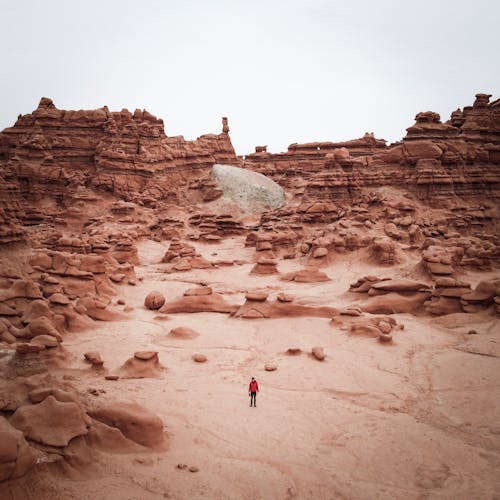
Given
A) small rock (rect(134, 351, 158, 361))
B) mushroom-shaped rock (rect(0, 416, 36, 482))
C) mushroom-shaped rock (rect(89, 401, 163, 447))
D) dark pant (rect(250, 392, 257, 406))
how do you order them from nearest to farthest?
mushroom-shaped rock (rect(0, 416, 36, 482)) → mushroom-shaped rock (rect(89, 401, 163, 447)) → dark pant (rect(250, 392, 257, 406)) → small rock (rect(134, 351, 158, 361))

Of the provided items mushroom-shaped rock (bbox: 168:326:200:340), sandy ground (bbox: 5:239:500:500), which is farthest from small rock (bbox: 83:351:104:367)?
mushroom-shaped rock (bbox: 168:326:200:340)

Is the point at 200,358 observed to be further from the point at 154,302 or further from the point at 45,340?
the point at 154,302

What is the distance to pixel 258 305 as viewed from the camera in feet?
45.9

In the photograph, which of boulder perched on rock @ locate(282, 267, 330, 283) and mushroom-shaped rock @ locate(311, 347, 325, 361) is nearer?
mushroom-shaped rock @ locate(311, 347, 325, 361)

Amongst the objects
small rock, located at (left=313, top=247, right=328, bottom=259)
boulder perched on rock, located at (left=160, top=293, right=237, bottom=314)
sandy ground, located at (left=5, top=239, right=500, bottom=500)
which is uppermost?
small rock, located at (left=313, top=247, right=328, bottom=259)

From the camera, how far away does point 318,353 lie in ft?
34.0

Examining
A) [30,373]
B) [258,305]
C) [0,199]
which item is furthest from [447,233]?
[30,373]

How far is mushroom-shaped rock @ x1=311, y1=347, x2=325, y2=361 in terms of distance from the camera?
10297mm

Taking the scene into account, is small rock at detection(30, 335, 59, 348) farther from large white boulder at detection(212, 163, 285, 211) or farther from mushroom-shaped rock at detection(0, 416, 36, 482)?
large white boulder at detection(212, 163, 285, 211)

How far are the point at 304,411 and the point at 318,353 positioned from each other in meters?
2.62

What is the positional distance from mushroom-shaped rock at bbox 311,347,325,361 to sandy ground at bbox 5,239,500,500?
0.14m

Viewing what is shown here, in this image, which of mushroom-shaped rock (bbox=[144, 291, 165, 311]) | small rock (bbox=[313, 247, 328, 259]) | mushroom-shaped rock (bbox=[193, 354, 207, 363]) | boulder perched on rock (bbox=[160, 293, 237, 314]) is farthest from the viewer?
small rock (bbox=[313, 247, 328, 259])

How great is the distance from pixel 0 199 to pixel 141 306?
5216 millimetres

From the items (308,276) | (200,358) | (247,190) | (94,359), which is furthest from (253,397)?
(247,190)
